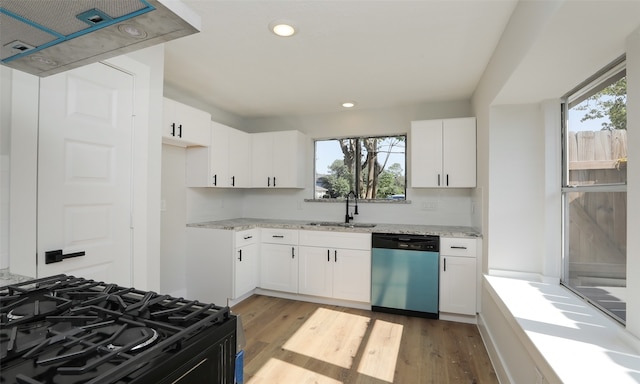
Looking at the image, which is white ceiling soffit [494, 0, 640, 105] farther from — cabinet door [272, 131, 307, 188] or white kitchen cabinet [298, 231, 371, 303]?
cabinet door [272, 131, 307, 188]

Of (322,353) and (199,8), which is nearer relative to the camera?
(199,8)

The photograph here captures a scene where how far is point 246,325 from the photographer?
9.07 ft

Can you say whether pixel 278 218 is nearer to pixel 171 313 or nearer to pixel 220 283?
pixel 220 283

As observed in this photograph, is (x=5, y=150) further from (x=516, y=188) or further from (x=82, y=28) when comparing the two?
(x=516, y=188)

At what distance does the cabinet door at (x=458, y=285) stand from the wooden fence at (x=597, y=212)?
2.94ft

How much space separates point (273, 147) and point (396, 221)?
190 cm

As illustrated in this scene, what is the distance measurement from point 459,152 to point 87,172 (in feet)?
10.5

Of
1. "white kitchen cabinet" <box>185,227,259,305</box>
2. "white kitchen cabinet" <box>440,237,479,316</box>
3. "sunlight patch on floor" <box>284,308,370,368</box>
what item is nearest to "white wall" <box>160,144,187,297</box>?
"white kitchen cabinet" <box>185,227,259,305</box>

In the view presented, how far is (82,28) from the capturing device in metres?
0.79

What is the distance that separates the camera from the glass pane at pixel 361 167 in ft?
12.5

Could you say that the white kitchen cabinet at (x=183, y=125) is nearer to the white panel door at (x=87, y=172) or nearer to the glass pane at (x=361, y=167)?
the white panel door at (x=87, y=172)

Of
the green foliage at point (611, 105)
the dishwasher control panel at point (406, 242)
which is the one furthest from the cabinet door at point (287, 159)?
the green foliage at point (611, 105)

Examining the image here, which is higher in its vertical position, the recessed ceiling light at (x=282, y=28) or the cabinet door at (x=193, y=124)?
the recessed ceiling light at (x=282, y=28)

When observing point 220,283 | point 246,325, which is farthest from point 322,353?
point 220,283
